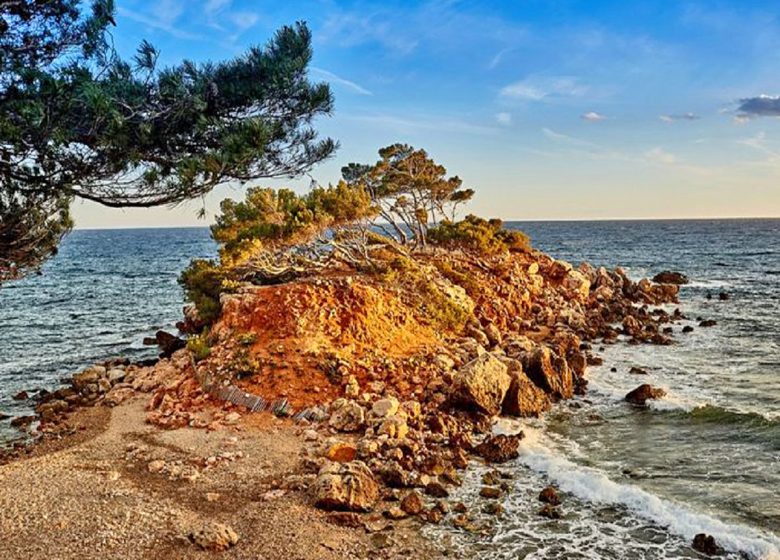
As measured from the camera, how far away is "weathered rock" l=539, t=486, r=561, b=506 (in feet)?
44.0

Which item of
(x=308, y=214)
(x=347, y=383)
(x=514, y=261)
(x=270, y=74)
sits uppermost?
(x=270, y=74)

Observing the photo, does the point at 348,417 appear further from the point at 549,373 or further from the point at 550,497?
the point at 549,373

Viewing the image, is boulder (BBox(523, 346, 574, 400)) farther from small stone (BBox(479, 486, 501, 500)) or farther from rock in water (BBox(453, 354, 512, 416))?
small stone (BBox(479, 486, 501, 500))

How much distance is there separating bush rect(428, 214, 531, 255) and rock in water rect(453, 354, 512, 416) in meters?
21.6

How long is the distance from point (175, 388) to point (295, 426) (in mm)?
5908

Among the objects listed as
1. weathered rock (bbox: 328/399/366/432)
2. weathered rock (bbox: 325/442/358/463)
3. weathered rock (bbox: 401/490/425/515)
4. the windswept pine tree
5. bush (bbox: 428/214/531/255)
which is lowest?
weathered rock (bbox: 401/490/425/515)

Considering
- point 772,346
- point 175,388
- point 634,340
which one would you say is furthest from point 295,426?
point 772,346

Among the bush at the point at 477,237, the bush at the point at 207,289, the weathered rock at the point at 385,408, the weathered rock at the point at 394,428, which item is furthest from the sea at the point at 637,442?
the bush at the point at 477,237

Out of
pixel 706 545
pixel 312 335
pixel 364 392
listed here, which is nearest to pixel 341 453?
pixel 364 392

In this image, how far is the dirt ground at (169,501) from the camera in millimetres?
11008

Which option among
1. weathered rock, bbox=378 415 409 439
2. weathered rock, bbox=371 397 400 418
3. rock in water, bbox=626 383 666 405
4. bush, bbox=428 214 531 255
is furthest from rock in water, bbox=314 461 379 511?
bush, bbox=428 214 531 255

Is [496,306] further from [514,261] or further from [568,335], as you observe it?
[514,261]

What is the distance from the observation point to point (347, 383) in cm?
1962

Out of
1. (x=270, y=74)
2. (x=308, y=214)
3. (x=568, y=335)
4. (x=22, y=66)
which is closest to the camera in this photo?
(x=22, y=66)
